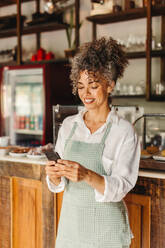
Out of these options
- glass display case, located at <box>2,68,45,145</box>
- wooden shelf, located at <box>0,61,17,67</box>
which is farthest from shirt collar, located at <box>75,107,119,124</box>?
wooden shelf, located at <box>0,61,17,67</box>

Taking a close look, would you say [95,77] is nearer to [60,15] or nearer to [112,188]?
[112,188]

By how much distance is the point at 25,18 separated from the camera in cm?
481

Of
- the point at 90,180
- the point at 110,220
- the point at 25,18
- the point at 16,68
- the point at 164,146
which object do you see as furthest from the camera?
the point at 25,18

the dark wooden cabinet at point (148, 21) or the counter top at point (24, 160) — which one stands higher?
the dark wooden cabinet at point (148, 21)

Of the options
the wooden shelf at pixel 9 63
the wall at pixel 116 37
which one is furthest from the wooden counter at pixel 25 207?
the wooden shelf at pixel 9 63

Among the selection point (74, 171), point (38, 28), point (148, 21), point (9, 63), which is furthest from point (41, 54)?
point (74, 171)

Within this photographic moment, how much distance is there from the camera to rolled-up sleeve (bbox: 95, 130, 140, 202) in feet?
4.79

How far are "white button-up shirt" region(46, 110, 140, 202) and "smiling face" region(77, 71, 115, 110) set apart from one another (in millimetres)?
107

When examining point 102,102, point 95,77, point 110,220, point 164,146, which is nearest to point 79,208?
point 110,220

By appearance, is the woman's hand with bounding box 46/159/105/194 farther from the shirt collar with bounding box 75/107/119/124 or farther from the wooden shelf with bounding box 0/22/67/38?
the wooden shelf with bounding box 0/22/67/38

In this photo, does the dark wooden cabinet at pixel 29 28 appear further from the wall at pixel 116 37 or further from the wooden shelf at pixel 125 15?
the wooden shelf at pixel 125 15

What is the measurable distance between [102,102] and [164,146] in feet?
3.63

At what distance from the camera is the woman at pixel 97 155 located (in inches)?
61.8

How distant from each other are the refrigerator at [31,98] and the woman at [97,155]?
7.66 feet
